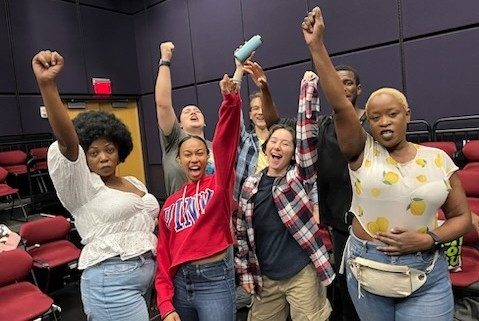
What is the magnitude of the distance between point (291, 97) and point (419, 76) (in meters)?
1.39

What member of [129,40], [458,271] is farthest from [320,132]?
[129,40]

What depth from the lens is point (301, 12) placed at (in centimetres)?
387

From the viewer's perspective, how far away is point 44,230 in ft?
10.0

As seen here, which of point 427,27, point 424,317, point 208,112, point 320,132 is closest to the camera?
point 424,317

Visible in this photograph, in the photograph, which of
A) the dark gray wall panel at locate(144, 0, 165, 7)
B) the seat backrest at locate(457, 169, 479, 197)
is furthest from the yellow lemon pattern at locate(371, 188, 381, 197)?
the dark gray wall panel at locate(144, 0, 165, 7)

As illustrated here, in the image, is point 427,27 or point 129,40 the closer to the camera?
point 427,27

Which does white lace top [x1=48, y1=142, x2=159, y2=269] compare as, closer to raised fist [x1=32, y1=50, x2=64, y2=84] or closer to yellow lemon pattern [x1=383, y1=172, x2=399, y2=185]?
raised fist [x1=32, y1=50, x2=64, y2=84]

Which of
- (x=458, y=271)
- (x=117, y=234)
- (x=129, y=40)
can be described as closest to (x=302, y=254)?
(x=117, y=234)

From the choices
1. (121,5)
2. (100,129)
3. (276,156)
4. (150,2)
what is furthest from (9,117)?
(276,156)

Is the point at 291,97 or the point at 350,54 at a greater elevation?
the point at 350,54

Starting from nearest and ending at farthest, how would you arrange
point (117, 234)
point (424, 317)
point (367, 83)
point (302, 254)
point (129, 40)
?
point (424, 317), point (117, 234), point (302, 254), point (367, 83), point (129, 40)

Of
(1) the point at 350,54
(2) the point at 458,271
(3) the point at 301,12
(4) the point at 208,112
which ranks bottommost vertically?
(2) the point at 458,271

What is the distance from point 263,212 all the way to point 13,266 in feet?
6.27

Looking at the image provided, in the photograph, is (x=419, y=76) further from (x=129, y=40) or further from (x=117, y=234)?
(x=129, y=40)
